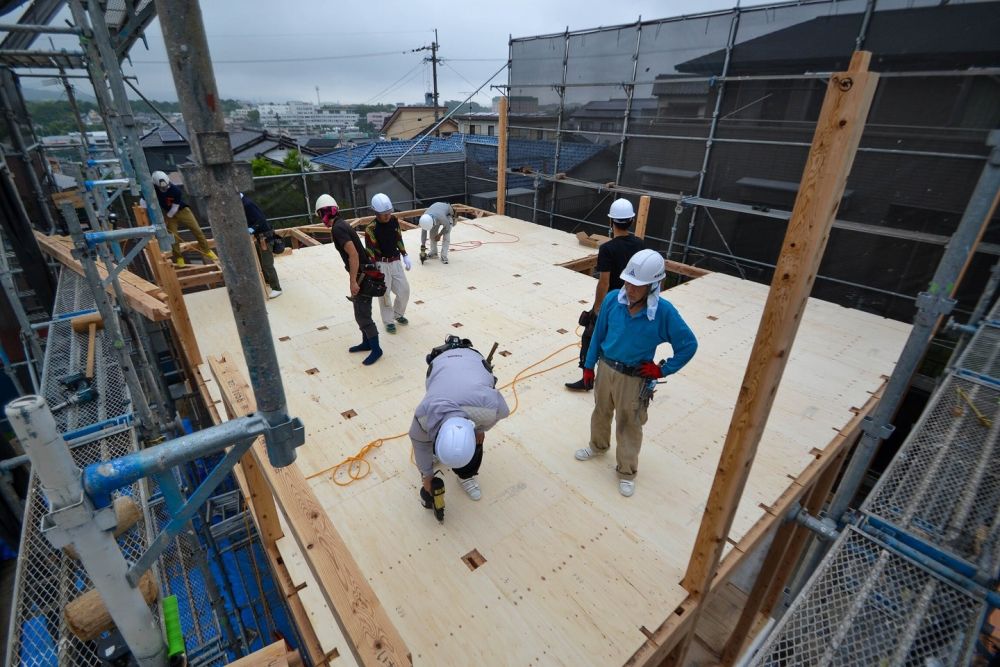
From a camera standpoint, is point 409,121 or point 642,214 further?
point 409,121

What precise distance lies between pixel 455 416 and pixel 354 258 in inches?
88.9

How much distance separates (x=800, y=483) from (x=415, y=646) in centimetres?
274

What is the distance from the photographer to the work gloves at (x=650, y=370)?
8.75 ft

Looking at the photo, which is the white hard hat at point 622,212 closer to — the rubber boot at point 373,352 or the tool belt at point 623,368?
the tool belt at point 623,368

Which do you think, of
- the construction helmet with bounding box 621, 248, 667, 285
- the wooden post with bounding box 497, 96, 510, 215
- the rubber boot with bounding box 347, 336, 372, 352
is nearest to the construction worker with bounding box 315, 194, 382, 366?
the rubber boot with bounding box 347, 336, 372, 352

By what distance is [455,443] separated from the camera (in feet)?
7.53

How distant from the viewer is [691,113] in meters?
7.04

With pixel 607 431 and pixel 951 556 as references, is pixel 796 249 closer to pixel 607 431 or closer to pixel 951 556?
pixel 951 556

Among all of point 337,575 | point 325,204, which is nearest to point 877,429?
point 337,575

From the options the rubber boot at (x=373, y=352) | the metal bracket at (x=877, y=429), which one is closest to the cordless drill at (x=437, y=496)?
the rubber boot at (x=373, y=352)

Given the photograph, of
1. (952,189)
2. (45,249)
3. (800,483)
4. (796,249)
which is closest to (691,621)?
(800,483)

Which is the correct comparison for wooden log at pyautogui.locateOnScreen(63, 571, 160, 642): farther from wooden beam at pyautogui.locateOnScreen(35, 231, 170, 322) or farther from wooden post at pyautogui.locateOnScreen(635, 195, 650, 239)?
wooden post at pyautogui.locateOnScreen(635, 195, 650, 239)

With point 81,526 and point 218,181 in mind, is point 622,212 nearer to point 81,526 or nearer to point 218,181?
point 218,181

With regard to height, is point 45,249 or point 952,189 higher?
point 952,189
